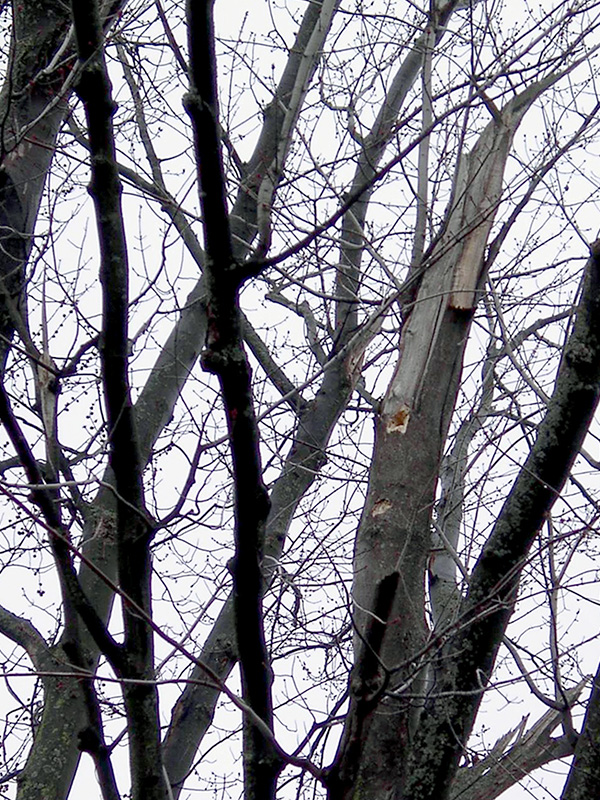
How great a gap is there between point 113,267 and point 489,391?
9.43 ft

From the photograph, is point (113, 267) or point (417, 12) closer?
point (113, 267)

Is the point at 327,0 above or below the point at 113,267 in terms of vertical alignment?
above

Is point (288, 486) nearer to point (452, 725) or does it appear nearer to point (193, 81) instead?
point (452, 725)

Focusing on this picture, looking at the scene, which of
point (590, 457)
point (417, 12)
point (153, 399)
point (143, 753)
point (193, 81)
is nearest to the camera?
point (193, 81)

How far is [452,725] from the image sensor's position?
2.35 meters

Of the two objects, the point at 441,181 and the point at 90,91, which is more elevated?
the point at 441,181

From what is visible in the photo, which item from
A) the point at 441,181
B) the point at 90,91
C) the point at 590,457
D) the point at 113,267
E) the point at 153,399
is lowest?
the point at 113,267

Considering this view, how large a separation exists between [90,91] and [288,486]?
2.45 m

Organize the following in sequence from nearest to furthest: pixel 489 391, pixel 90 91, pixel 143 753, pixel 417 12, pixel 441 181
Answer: pixel 90 91 < pixel 143 753 < pixel 441 181 < pixel 417 12 < pixel 489 391

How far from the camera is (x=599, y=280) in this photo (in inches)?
90.3

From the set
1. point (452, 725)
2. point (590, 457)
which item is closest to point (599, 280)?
Answer: point (590, 457)

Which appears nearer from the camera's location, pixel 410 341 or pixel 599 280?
pixel 599 280

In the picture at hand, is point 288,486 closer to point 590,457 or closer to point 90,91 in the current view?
point 590,457

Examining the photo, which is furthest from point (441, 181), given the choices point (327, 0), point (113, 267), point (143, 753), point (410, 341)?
point (143, 753)
